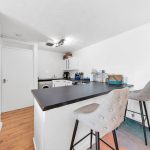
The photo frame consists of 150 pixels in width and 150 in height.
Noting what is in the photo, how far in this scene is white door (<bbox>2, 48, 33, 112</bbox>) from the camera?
2929mm

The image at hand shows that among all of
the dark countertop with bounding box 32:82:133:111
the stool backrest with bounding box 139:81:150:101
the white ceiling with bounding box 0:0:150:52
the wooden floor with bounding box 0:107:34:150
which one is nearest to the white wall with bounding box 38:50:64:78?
the white ceiling with bounding box 0:0:150:52

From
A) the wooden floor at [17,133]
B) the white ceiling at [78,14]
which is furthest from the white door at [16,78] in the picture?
the white ceiling at [78,14]

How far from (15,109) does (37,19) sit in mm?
2773

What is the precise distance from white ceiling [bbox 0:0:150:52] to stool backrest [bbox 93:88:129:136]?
1358mm

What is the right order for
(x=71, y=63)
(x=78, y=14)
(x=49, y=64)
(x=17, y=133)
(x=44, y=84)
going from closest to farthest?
(x=78, y=14) → (x=17, y=133) → (x=44, y=84) → (x=71, y=63) → (x=49, y=64)

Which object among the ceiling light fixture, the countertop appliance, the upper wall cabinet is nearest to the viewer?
the ceiling light fixture

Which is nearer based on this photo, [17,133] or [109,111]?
[109,111]

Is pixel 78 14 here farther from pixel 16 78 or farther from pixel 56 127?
pixel 16 78

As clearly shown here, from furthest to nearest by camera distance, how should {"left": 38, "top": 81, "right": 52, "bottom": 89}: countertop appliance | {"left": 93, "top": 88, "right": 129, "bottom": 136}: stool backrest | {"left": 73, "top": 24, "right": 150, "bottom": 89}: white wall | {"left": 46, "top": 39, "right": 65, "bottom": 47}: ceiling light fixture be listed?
{"left": 38, "top": 81, "right": 52, "bottom": 89}: countertop appliance < {"left": 46, "top": 39, "right": 65, "bottom": 47}: ceiling light fixture < {"left": 73, "top": 24, "right": 150, "bottom": 89}: white wall < {"left": 93, "top": 88, "right": 129, "bottom": 136}: stool backrest

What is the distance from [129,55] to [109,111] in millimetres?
1966

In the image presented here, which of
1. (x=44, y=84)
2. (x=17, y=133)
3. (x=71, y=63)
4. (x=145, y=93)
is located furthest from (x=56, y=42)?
(x=145, y=93)

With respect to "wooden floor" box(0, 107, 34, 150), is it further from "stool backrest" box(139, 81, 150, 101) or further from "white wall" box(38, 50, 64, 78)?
"white wall" box(38, 50, 64, 78)

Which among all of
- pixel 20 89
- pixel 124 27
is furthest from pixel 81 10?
pixel 20 89

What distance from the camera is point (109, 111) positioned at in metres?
0.86
